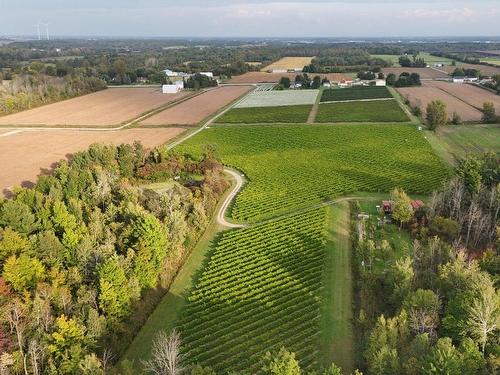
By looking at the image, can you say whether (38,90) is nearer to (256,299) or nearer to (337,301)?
(256,299)

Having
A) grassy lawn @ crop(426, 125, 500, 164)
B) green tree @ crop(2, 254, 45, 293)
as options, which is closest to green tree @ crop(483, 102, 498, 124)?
grassy lawn @ crop(426, 125, 500, 164)

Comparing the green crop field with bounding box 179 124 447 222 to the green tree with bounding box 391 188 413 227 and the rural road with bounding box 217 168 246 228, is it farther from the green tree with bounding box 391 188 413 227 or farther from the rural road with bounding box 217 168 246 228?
the green tree with bounding box 391 188 413 227

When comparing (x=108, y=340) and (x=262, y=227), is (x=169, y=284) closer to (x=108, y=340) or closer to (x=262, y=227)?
(x=108, y=340)

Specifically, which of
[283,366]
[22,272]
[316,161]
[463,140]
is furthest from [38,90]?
[283,366]

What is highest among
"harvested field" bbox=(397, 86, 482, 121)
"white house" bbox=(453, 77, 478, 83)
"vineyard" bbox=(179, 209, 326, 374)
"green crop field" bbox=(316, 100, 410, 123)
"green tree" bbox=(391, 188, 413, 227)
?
"white house" bbox=(453, 77, 478, 83)

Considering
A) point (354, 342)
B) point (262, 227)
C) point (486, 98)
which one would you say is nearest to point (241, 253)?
point (262, 227)

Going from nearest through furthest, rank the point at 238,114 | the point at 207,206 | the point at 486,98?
1. the point at 207,206
2. the point at 238,114
3. the point at 486,98

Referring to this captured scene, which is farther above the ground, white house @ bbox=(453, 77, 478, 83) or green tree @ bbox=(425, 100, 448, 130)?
white house @ bbox=(453, 77, 478, 83)
